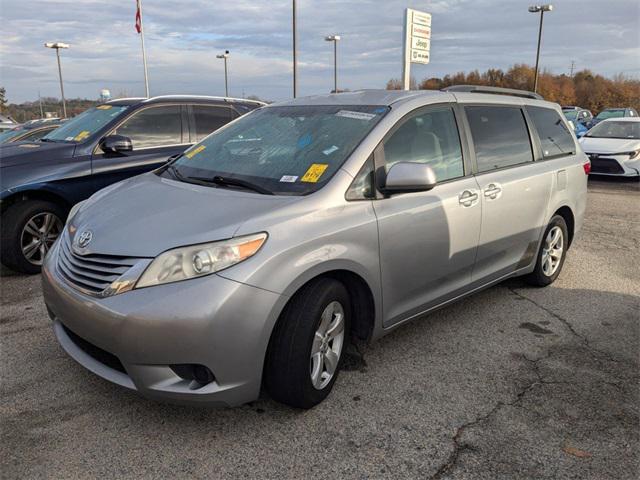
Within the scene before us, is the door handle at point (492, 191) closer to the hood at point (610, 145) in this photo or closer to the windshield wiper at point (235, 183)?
the windshield wiper at point (235, 183)

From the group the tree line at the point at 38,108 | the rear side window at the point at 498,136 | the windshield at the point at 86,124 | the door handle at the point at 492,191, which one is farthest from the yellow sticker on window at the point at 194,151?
the tree line at the point at 38,108

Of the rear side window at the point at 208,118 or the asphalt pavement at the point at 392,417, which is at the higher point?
the rear side window at the point at 208,118

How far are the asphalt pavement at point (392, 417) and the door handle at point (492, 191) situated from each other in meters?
1.01

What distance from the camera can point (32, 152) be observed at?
17.4ft

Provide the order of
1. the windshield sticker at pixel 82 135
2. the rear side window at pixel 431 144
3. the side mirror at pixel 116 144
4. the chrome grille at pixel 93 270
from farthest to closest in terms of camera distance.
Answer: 1. the windshield sticker at pixel 82 135
2. the side mirror at pixel 116 144
3. the rear side window at pixel 431 144
4. the chrome grille at pixel 93 270

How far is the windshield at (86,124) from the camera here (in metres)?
5.79

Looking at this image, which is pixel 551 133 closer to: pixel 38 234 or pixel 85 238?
pixel 85 238

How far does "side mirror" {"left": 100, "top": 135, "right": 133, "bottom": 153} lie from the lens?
5.40 meters

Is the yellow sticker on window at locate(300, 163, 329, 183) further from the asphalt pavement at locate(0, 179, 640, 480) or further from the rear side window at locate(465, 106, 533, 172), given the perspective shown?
the rear side window at locate(465, 106, 533, 172)

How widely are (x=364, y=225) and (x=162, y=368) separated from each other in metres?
1.31

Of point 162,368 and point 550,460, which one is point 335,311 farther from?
point 550,460

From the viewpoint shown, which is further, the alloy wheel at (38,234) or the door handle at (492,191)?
the alloy wheel at (38,234)

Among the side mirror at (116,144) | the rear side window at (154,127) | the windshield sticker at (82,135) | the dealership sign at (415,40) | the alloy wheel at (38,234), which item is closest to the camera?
the alloy wheel at (38,234)

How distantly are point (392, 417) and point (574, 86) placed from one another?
221 ft
